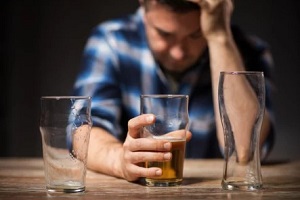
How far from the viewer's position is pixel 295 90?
8.85 feet

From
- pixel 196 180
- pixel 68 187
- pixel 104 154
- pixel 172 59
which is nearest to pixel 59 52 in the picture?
pixel 172 59

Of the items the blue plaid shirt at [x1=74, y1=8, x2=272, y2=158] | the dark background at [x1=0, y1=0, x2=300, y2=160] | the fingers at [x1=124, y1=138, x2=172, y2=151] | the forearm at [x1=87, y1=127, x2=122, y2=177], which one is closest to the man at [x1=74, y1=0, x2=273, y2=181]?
the blue plaid shirt at [x1=74, y1=8, x2=272, y2=158]

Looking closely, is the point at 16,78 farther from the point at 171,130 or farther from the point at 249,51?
the point at 171,130

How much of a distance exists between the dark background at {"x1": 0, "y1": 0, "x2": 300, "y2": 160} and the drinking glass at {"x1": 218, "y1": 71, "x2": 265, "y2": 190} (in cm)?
145

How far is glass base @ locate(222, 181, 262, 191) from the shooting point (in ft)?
4.06

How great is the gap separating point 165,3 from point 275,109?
0.68 metres

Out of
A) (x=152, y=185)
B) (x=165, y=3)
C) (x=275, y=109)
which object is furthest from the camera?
(x=275, y=109)

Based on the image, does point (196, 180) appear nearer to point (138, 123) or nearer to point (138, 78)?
point (138, 123)

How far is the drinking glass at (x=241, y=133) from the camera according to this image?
1238 mm

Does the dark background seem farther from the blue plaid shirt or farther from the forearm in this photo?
the forearm

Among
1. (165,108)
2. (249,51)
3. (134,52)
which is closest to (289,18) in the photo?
(249,51)

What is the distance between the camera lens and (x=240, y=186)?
48.7 inches

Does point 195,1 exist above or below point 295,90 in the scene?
above

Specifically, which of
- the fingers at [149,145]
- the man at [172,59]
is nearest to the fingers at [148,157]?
the fingers at [149,145]
